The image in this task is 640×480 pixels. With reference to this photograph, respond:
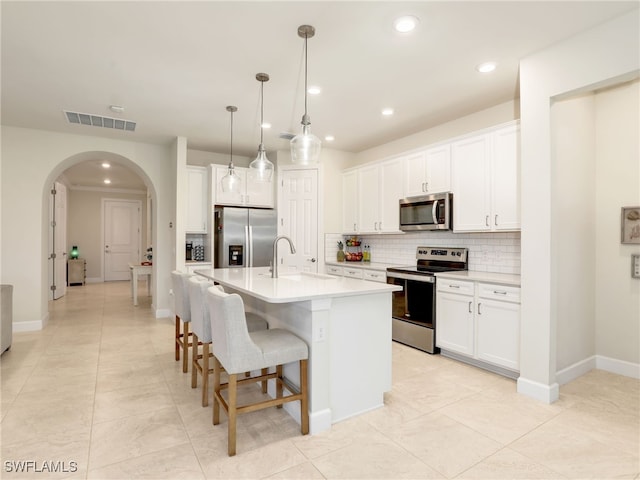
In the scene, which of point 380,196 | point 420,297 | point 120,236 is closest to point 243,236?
point 380,196

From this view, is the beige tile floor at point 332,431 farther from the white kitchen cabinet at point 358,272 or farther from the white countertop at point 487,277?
the white kitchen cabinet at point 358,272

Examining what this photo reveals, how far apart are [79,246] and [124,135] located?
6.58 m

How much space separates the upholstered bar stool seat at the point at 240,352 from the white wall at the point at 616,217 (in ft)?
10.0

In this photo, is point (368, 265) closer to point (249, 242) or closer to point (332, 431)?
point (249, 242)

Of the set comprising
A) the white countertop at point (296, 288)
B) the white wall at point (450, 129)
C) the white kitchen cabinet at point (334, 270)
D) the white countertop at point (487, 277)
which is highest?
the white wall at point (450, 129)

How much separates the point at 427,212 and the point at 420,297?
1009mm

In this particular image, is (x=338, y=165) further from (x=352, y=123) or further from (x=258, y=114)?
(x=258, y=114)

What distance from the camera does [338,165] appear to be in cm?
584

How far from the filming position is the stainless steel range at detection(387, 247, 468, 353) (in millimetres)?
3865

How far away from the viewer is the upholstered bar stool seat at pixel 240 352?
6.77 ft

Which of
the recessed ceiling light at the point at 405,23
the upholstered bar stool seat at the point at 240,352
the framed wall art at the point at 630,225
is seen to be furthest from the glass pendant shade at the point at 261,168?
the framed wall art at the point at 630,225

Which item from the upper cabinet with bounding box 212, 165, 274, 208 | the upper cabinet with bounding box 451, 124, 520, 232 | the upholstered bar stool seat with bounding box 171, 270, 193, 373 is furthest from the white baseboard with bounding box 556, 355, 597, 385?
the upper cabinet with bounding box 212, 165, 274, 208

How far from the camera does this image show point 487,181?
360cm

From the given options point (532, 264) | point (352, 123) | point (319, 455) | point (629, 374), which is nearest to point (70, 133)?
point (352, 123)
